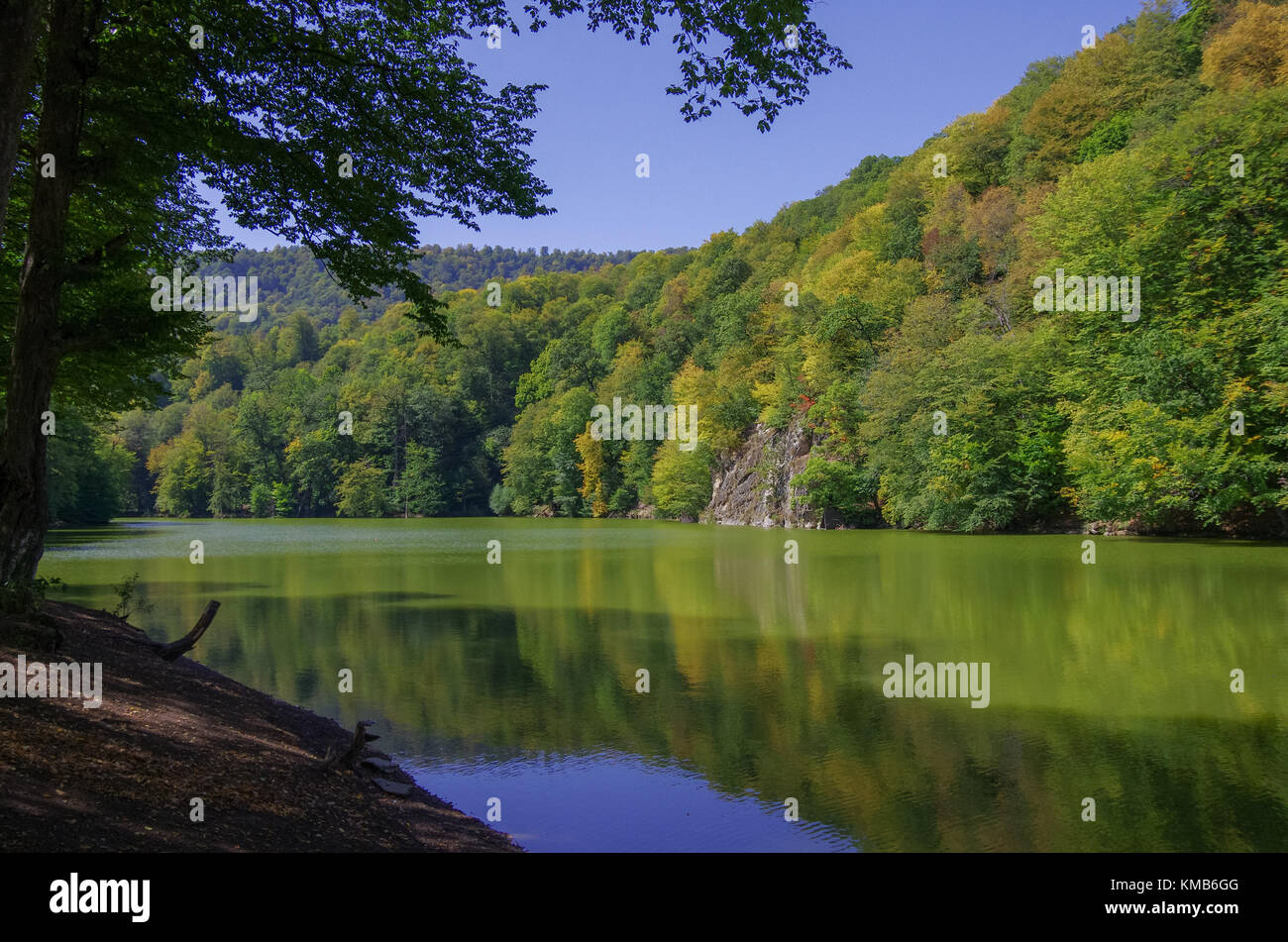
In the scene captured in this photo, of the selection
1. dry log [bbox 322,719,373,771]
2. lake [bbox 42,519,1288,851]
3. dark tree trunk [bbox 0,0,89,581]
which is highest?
dark tree trunk [bbox 0,0,89,581]

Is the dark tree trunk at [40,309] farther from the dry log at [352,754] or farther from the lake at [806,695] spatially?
the lake at [806,695]

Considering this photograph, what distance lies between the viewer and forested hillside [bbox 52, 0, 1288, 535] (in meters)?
31.4

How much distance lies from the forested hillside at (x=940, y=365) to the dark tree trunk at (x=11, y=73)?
6971 mm

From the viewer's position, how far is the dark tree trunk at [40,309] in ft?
27.8

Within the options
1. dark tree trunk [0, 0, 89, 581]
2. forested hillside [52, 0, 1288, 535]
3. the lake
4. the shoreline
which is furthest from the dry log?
forested hillside [52, 0, 1288, 535]

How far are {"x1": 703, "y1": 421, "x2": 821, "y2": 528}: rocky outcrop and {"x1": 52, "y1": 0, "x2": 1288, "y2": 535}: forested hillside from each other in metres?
1.21

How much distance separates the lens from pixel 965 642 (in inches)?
590

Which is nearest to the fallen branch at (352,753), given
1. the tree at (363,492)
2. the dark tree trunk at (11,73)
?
the dark tree trunk at (11,73)

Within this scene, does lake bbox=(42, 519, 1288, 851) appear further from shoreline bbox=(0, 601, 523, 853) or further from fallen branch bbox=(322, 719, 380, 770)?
shoreline bbox=(0, 601, 523, 853)

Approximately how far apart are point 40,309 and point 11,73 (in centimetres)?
313

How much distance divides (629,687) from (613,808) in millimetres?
4415

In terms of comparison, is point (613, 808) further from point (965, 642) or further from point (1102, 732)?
point (965, 642)

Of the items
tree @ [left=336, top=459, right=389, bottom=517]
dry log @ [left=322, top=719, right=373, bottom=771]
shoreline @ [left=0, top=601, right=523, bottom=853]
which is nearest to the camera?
shoreline @ [left=0, top=601, right=523, bottom=853]
